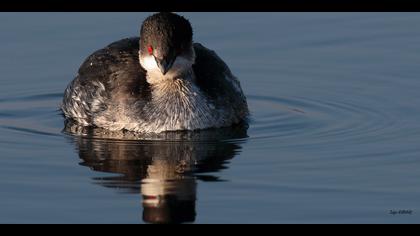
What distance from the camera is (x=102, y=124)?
22688 millimetres

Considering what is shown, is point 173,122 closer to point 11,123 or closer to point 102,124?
point 102,124

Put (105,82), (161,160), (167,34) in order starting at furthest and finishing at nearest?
(105,82), (167,34), (161,160)

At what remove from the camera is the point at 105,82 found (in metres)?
23.0

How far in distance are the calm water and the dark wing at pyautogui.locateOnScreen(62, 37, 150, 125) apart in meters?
0.43

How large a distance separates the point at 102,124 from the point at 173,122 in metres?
1.31

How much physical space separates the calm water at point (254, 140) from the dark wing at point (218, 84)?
42 centimetres

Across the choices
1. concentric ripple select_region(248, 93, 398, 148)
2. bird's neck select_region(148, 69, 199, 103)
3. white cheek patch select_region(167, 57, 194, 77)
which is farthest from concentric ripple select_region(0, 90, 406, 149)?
white cheek patch select_region(167, 57, 194, 77)

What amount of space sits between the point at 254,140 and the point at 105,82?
10.1 ft

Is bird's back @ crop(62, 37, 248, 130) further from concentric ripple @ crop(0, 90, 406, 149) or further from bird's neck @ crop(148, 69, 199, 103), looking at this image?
concentric ripple @ crop(0, 90, 406, 149)

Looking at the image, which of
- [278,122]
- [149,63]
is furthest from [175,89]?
[278,122]

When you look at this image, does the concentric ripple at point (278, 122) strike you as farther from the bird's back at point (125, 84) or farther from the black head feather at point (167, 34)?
the black head feather at point (167, 34)

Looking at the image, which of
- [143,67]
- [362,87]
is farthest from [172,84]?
[362,87]

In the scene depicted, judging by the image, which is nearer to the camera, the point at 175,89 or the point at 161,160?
the point at 161,160

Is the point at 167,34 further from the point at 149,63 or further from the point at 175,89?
the point at 175,89
